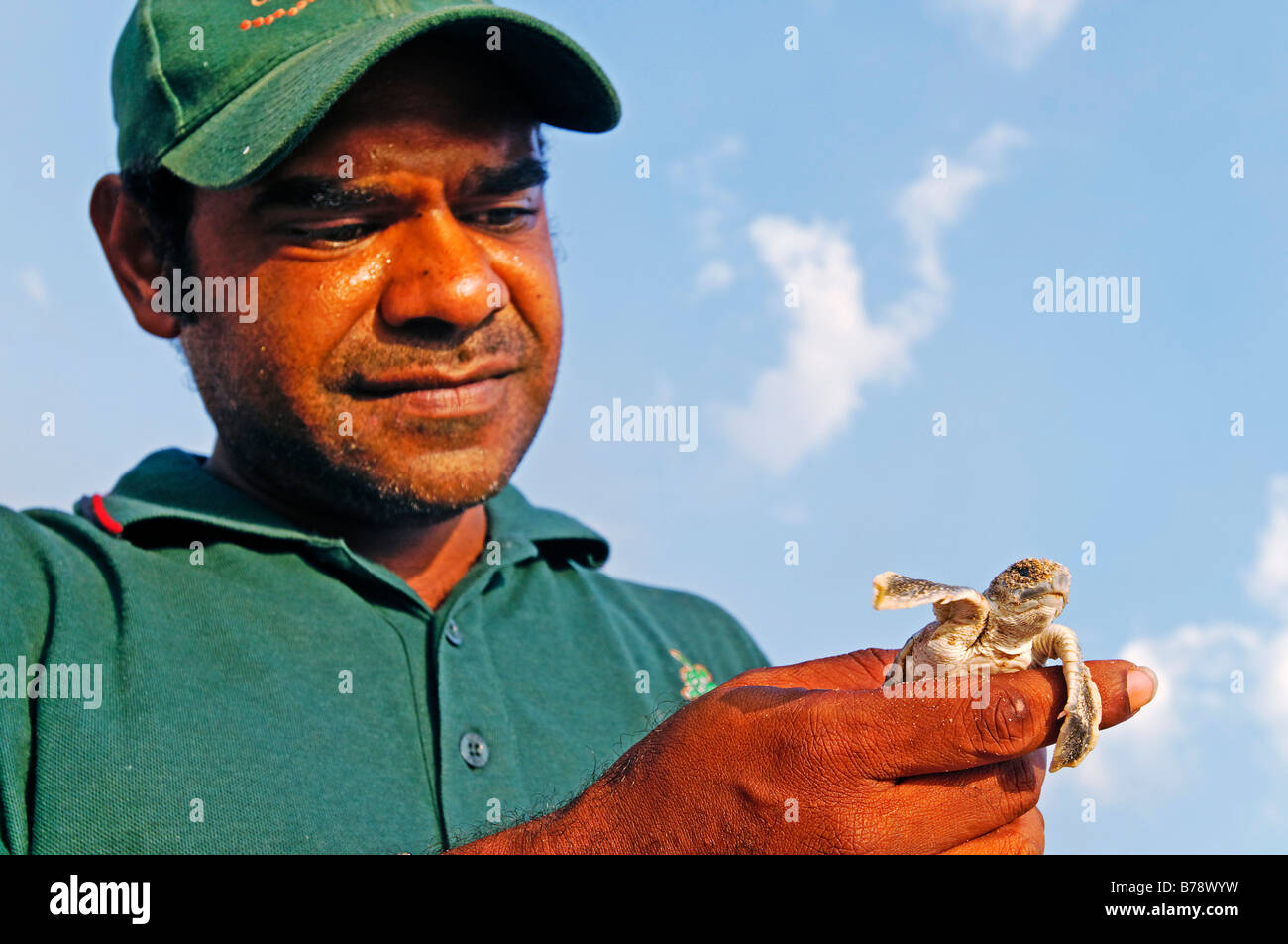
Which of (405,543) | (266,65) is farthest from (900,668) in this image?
(266,65)

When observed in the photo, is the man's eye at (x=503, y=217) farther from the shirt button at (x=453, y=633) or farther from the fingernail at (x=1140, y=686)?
the fingernail at (x=1140, y=686)

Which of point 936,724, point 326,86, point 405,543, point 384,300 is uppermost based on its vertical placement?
point 326,86

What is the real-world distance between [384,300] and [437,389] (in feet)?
1.19

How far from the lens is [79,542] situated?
14.4ft

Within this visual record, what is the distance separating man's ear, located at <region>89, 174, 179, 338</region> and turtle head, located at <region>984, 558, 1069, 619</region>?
3384 mm

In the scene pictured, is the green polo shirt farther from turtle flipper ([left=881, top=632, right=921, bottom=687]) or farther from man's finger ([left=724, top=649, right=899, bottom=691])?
turtle flipper ([left=881, top=632, right=921, bottom=687])

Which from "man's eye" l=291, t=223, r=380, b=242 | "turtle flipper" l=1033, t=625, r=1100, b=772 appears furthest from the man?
"turtle flipper" l=1033, t=625, r=1100, b=772

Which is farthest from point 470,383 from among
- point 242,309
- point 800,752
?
point 800,752

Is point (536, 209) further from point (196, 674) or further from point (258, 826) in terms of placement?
point (258, 826)

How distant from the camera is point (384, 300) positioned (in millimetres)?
4477

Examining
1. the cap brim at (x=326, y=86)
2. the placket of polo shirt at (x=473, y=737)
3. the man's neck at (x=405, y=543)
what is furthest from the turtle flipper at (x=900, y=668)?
the cap brim at (x=326, y=86)

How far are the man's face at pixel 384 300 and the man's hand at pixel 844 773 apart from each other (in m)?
1.79

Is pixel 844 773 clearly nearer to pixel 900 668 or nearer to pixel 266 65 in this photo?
pixel 900 668

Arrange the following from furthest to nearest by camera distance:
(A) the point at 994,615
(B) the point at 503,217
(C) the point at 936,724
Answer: (B) the point at 503,217 < (A) the point at 994,615 < (C) the point at 936,724
